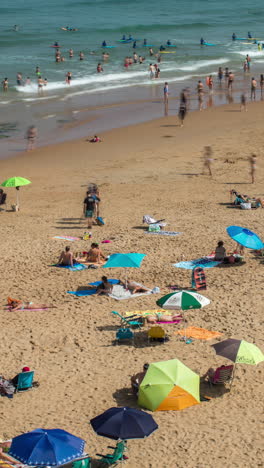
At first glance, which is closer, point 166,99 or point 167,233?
point 167,233

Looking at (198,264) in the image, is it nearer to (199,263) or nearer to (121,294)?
(199,263)

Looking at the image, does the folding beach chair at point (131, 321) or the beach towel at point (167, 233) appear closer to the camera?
the folding beach chair at point (131, 321)

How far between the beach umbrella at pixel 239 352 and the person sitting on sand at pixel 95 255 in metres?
5.76

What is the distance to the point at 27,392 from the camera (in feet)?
37.9

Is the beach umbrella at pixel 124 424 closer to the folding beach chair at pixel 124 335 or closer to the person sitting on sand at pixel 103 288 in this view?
the folding beach chair at pixel 124 335

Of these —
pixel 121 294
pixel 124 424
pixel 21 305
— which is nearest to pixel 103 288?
pixel 121 294

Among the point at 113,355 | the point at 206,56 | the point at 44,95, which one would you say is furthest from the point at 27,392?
the point at 206,56

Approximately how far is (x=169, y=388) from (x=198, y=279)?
4751 mm

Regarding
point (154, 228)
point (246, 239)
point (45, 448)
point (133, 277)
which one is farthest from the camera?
point (154, 228)

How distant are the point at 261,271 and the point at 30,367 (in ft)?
20.5

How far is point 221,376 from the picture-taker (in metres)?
11.5

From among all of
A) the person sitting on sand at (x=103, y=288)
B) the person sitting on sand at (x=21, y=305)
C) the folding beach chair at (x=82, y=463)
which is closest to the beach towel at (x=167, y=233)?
the person sitting on sand at (x=103, y=288)

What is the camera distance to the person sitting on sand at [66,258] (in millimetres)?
16750

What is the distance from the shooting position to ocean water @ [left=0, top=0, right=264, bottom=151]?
39.4 meters
